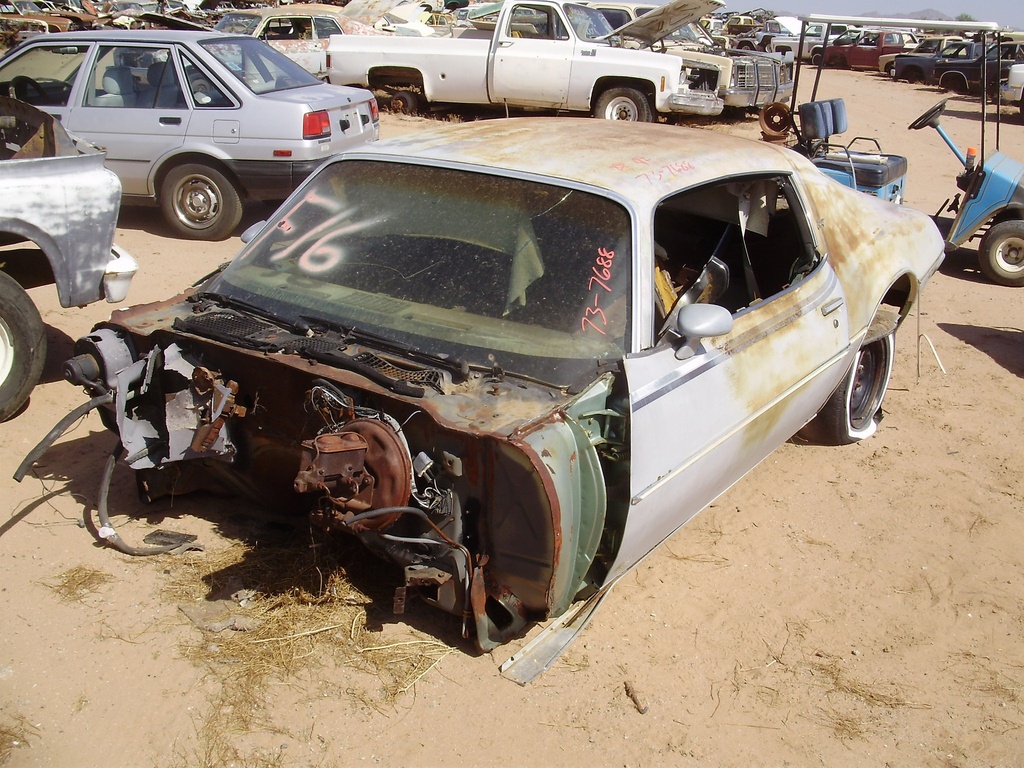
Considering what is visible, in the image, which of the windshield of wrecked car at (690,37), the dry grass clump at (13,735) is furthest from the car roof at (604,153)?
the windshield of wrecked car at (690,37)

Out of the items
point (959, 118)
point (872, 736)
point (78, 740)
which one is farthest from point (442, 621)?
point (959, 118)

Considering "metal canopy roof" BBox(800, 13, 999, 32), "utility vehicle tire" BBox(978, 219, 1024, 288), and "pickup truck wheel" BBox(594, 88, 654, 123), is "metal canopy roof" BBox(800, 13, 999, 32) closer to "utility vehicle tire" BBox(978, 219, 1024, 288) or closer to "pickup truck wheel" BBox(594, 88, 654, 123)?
"utility vehicle tire" BBox(978, 219, 1024, 288)

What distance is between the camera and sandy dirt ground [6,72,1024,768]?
9.27ft

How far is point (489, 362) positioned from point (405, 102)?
12561mm

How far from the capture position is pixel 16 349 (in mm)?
4746

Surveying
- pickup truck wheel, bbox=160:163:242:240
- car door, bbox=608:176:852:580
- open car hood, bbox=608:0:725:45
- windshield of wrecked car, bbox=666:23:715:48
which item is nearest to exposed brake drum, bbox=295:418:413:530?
car door, bbox=608:176:852:580

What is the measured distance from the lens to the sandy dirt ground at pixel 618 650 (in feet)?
9.27

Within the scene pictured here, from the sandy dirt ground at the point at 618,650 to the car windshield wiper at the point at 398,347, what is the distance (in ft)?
3.34

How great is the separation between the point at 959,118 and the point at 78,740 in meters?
22.0

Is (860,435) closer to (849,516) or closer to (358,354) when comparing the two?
(849,516)

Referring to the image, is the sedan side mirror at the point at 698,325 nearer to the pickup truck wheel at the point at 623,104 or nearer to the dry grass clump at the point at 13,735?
the dry grass clump at the point at 13,735

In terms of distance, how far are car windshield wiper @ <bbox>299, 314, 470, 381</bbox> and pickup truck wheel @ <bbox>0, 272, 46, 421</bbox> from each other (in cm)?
236

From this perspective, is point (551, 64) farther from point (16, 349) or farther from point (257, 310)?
point (257, 310)

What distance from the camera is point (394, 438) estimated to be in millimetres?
2725
